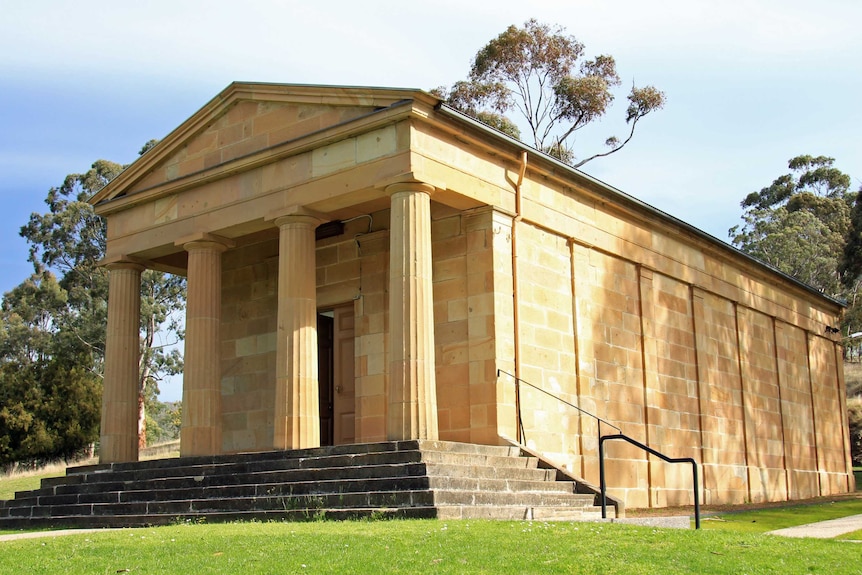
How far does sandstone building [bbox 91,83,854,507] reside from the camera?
51.4 feet

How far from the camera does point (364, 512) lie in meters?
11.7

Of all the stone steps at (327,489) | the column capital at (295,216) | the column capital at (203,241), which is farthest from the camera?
the column capital at (203,241)

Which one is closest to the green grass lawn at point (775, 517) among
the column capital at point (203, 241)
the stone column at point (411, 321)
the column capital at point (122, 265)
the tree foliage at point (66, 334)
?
the stone column at point (411, 321)

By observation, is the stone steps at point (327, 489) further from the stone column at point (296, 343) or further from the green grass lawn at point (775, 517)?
the green grass lawn at point (775, 517)

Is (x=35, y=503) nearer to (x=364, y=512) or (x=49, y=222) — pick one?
(x=364, y=512)

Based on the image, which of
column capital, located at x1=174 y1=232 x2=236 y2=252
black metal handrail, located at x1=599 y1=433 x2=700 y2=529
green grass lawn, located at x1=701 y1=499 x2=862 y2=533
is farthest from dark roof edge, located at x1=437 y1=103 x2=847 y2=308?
green grass lawn, located at x1=701 y1=499 x2=862 y2=533

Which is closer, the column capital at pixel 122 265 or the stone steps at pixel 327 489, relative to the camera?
the stone steps at pixel 327 489

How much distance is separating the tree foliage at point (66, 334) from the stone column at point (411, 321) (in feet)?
93.6

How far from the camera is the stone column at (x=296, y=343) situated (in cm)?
1557

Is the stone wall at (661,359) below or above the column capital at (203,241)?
below

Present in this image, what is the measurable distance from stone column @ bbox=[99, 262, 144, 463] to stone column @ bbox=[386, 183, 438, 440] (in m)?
6.58

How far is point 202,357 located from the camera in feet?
57.2

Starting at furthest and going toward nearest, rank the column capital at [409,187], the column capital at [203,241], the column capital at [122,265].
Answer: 1. the column capital at [122,265]
2. the column capital at [203,241]
3. the column capital at [409,187]

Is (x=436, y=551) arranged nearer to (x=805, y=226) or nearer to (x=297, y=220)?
(x=297, y=220)
